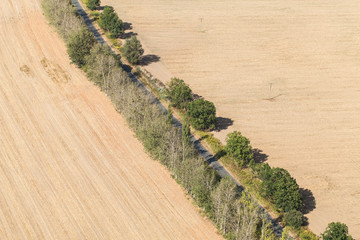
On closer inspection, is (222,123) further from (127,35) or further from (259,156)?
(127,35)

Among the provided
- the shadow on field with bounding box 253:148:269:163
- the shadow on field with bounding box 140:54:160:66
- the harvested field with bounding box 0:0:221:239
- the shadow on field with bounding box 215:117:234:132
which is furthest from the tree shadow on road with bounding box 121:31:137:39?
the shadow on field with bounding box 253:148:269:163

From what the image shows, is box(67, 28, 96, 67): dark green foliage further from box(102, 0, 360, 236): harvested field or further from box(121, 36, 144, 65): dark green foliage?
box(102, 0, 360, 236): harvested field

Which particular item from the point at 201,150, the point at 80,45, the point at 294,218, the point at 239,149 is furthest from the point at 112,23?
the point at 294,218

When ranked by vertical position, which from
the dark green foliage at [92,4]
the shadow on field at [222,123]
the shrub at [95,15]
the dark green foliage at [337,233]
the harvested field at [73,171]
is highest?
the dark green foliage at [92,4]

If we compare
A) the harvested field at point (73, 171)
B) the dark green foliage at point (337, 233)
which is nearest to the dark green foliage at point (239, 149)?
the harvested field at point (73, 171)

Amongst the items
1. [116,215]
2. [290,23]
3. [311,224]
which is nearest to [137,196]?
[116,215]

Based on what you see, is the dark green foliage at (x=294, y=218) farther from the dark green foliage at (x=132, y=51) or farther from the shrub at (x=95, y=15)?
the shrub at (x=95, y=15)
